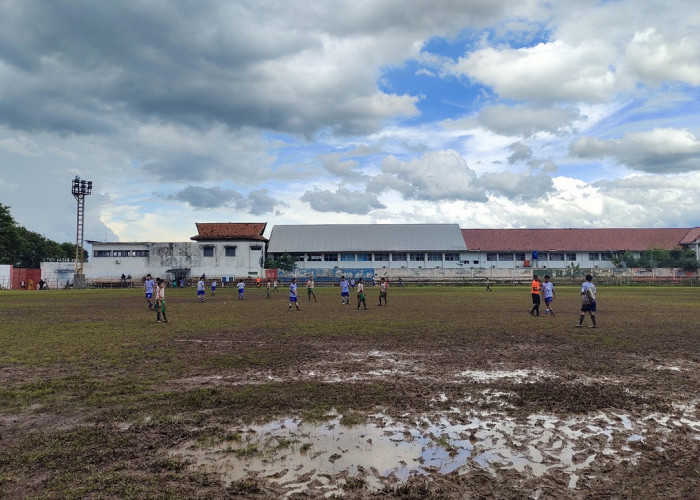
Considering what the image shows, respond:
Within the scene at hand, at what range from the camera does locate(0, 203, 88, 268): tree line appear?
65375mm

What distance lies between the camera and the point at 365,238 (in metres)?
72.8

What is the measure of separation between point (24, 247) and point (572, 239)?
83277 mm

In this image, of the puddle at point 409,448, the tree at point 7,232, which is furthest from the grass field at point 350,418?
the tree at point 7,232

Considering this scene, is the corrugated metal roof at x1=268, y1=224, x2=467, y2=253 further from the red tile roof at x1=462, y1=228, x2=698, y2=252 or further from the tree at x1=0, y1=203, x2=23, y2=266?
the tree at x1=0, y1=203, x2=23, y2=266

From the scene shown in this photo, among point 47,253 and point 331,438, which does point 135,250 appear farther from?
point 331,438

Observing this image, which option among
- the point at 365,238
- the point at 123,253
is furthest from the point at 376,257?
the point at 123,253

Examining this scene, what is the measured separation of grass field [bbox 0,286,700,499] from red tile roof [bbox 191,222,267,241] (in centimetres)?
5534

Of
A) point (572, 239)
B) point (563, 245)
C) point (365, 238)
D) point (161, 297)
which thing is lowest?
point (161, 297)

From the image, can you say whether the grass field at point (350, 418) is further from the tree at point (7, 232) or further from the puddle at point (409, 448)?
the tree at point (7, 232)

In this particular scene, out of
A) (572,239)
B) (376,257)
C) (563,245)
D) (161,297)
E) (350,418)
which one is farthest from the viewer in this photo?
(572,239)

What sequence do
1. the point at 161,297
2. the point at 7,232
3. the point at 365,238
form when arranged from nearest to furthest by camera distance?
the point at 161,297 < the point at 7,232 < the point at 365,238

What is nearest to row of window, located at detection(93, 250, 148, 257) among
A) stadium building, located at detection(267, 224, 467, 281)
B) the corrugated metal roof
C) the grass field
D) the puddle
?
stadium building, located at detection(267, 224, 467, 281)

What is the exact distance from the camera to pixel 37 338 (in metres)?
14.4

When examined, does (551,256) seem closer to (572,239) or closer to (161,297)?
(572,239)
